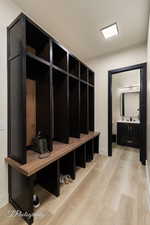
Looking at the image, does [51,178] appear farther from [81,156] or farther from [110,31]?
[110,31]

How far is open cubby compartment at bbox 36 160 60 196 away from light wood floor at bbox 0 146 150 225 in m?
0.09

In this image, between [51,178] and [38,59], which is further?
[51,178]

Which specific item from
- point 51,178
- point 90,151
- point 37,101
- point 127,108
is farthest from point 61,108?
point 127,108

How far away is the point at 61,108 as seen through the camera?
6.76 ft

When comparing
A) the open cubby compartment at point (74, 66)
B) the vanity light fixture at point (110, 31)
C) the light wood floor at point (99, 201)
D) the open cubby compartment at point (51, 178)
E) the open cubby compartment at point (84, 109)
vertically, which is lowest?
the light wood floor at point (99, 201)

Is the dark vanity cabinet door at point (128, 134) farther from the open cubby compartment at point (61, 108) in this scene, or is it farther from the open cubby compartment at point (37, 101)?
the open cubby compartment at point (37, 101)

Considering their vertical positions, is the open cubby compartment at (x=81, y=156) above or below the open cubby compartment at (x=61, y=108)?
below

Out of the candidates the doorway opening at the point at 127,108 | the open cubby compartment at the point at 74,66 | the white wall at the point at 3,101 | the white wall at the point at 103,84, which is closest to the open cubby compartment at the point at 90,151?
the white wall at the point at 103,84

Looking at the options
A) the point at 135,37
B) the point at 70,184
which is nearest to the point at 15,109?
the point at 70,184

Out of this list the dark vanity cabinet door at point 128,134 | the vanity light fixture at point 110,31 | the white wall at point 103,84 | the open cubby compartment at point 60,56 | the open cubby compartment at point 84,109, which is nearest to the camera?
the open cubby compartment at point 60,56

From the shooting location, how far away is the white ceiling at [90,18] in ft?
5.58

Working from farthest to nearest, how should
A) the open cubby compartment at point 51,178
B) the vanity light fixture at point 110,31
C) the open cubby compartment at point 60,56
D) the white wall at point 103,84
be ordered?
the white wall at point 103,84 < the vanity light fixture at point 110,31 < the open cubby compartment at point 60,56 < the open cubby compartment at point 51,178

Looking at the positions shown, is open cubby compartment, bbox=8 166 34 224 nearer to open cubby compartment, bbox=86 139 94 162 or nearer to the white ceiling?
open cubby compartment, bbox=86 139 94 162

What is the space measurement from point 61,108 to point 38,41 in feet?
3.58
